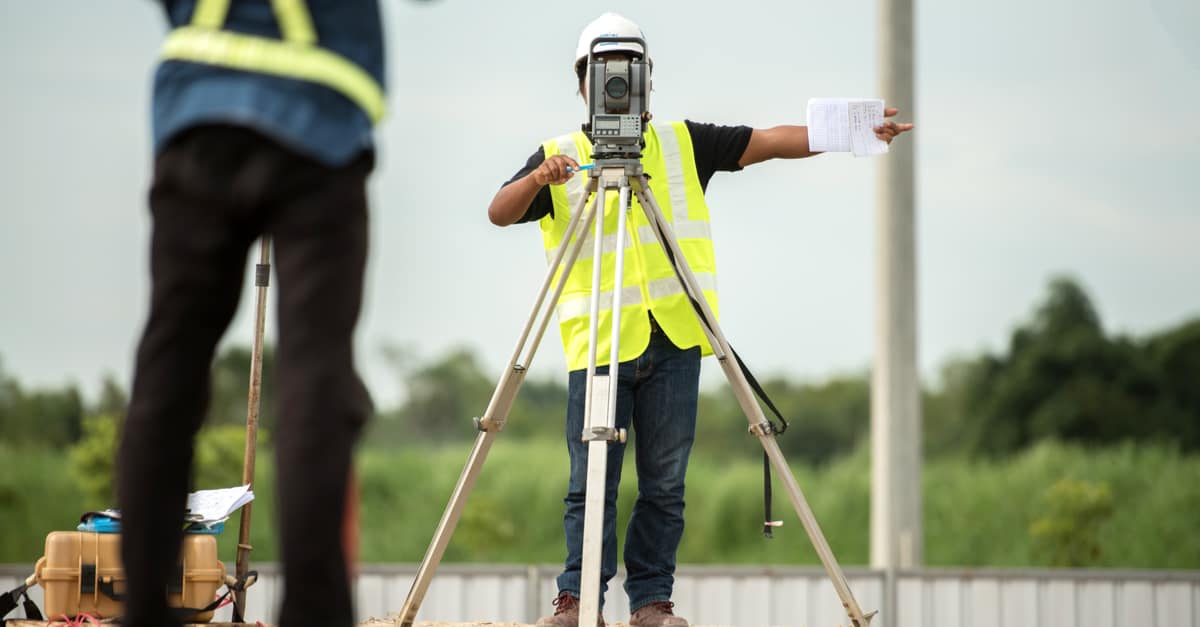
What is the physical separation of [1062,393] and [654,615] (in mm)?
15298

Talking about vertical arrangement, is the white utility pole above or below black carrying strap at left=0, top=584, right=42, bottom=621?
above

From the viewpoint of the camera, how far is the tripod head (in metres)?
3.58

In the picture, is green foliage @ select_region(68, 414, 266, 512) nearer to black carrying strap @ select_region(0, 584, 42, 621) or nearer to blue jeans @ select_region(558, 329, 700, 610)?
black carrying strap @ select_region(0, 584, 42, 621)

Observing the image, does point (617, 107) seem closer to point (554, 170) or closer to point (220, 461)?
point (554, 170)

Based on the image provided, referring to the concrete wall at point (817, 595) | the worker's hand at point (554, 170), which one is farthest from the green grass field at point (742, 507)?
the worker's hand at point (554, 170)

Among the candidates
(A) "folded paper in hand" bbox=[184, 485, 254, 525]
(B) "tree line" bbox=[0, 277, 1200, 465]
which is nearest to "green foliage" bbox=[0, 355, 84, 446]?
(B) "tree line" bbox=[0, 277, 1200, 465]

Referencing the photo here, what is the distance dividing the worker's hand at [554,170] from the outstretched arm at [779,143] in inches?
28.7

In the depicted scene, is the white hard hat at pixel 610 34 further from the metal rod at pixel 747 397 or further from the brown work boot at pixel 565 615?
the brown work boot at pixel 565 615

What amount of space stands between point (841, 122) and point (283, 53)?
7.35ft

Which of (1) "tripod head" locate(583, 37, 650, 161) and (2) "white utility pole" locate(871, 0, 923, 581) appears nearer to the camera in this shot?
(1) "tripod head" locate(583, 37, 650, 161)

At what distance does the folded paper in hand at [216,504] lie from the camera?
4148mm

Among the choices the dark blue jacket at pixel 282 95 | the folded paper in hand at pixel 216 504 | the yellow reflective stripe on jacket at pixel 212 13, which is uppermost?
the yellow reflective stripe on jacket at pixel 212 13

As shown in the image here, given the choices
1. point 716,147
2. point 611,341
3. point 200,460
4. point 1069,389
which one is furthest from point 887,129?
point 1069,389

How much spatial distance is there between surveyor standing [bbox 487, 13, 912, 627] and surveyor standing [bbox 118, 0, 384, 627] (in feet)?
5.91
